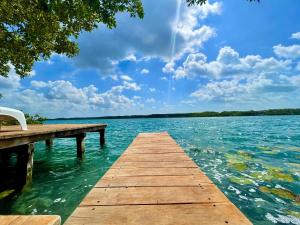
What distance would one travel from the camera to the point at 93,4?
6.08 m

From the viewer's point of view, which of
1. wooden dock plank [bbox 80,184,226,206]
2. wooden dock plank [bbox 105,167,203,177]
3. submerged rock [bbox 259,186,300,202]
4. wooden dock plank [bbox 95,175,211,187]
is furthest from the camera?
submerged rock [bbox 259,186,300,202]

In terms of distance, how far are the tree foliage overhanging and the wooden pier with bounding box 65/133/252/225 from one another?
5.22 metres

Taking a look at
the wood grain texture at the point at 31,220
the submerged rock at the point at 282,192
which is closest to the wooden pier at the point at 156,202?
the wood grain texture at the point at 31,220

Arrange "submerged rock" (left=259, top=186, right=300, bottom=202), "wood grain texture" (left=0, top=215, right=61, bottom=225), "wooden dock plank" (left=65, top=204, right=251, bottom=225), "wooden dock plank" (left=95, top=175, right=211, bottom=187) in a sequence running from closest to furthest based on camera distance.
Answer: "wood grain texture" (left=0, top=215, right=61, bottom=225)
"wooden dock plank" (left=65, top=204, right=251, bottom=225)
"wooden dock plank" (left=95, top=175, right=211, bottom=187)
"submerged rock" (left=259, top=186, right=300, bottom=202)

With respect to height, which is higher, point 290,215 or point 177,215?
point 177,215

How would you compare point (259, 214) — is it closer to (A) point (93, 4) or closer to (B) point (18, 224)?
(B) point (18, 224)

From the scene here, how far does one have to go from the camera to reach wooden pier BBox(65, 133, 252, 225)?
2.37 metres

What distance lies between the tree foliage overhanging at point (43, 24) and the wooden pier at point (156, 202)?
5.22 m

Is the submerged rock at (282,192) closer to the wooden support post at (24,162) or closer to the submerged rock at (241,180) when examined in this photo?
the submerged rock at (241,180)

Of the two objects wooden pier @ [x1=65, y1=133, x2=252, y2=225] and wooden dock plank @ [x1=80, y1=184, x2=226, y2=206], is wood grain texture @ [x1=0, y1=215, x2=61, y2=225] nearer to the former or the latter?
wooden pier @ [x1=65, y1=133, x2=252, y2=225]

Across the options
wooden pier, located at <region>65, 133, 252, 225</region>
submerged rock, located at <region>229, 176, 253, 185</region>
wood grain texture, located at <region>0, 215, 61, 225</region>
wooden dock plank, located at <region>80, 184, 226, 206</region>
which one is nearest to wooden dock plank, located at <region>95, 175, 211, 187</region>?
wooden pier, located at <region>65, 133, 252, 225</region>

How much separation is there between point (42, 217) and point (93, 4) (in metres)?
5.78

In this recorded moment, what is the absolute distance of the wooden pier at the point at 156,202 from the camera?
7.78 ft

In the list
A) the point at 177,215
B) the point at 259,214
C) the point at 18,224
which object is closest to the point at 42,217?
the point at 18,224
